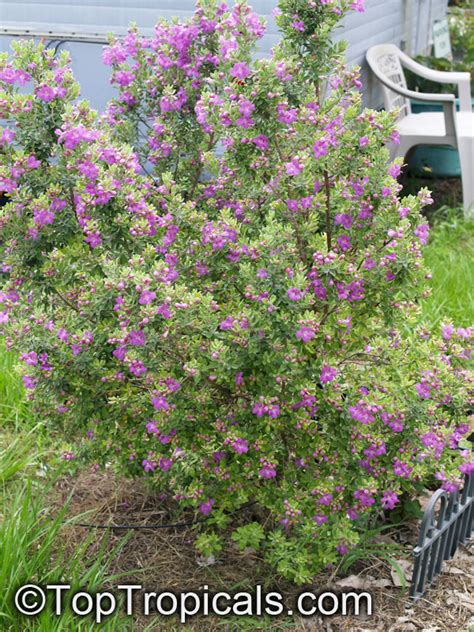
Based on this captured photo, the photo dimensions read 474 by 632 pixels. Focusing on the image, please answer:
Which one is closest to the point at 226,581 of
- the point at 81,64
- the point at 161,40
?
the point at 161,40

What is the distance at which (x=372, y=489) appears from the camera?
8.14ft

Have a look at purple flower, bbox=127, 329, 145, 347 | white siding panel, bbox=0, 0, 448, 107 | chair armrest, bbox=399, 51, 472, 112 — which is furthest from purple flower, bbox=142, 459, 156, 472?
chair armrest, bbox=399, 51, 472, 112

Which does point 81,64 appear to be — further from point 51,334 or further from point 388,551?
point 388,551

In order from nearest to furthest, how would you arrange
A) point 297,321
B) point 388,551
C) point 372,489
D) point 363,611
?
point 297,321
point 372,489
point 363,611
point 388,551

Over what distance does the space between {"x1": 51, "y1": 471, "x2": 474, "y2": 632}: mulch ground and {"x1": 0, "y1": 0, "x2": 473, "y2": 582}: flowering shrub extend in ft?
0.61

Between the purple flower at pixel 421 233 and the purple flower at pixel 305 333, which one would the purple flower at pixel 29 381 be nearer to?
the purple flower at pixel 305 333

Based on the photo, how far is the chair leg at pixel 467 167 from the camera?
656cm

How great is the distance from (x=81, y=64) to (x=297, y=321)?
3925 mm

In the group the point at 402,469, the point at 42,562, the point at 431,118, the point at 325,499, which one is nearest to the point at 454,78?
the point at 431,118

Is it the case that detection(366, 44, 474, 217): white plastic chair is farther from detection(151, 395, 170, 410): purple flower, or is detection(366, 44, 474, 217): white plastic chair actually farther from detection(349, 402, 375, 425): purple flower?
detection(151, 395, 170, 410): purple flower

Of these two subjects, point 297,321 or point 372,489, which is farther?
point 372,489

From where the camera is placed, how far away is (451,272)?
5156 millimetres

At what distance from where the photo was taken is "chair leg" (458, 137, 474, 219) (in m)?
6.56

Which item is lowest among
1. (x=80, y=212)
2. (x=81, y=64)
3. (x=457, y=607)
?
(x=457, y=607)
